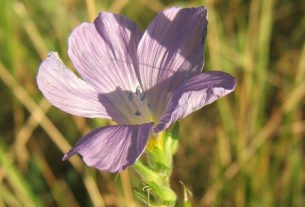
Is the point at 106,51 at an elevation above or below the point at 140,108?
above

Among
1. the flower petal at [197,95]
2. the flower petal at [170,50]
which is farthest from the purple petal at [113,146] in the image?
the flower petal at [170,50]

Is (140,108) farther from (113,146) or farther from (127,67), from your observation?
(113,146)

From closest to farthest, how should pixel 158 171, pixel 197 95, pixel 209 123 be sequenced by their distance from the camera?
1. pixel 197 95
2. pixel 158 171
3. pixel 209 123

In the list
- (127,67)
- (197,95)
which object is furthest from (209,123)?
(197,95)

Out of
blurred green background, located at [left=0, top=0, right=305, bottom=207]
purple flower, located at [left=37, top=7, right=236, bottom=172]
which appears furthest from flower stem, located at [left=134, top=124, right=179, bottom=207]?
blurred green background, located at [left=0, top=0, right=305, bottom=207]

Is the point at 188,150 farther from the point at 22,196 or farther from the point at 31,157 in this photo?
the point at 22,196

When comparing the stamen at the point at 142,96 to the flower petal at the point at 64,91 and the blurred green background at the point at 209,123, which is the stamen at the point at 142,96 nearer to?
the flower petal at the point at 64,91

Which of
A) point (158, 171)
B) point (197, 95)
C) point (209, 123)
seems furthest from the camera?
point (209, 123)
